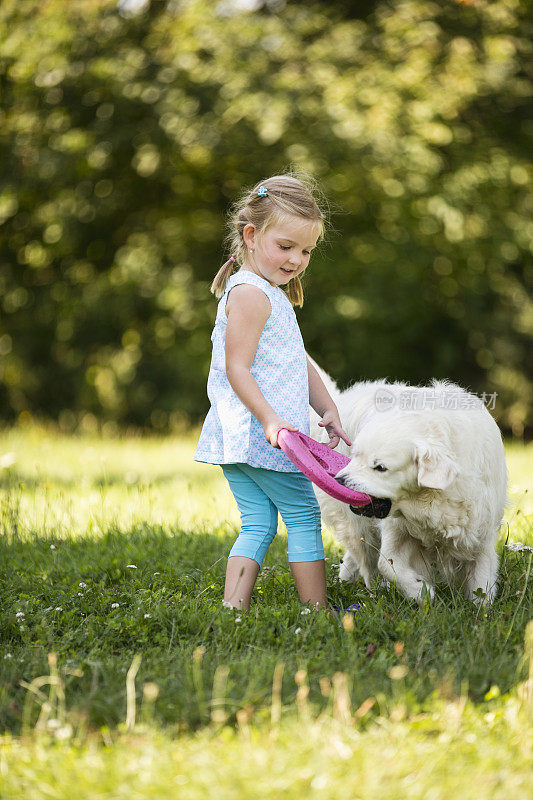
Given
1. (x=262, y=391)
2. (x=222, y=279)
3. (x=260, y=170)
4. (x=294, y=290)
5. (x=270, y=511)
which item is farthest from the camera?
(x=260, y=170)

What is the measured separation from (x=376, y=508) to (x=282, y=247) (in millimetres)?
1280

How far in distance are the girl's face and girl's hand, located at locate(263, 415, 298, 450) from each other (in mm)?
767

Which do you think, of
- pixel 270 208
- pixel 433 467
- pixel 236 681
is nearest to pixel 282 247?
pixel 270 208

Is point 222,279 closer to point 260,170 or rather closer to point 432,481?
point 432,481

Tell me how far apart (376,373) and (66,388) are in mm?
6209

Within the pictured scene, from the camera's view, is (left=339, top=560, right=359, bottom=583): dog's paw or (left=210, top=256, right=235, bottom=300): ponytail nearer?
(left=210, top=256, right=235, bottom=300): ponytail

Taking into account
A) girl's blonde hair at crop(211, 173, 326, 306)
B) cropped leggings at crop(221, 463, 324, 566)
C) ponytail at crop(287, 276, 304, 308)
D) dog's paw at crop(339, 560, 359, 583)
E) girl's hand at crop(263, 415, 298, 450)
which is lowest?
dog's paw at crop(339, 560, 359, 583)

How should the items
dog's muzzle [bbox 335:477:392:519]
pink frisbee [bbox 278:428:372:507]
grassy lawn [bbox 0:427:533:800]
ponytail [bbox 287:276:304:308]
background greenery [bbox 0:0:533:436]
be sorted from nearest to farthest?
grassy lawn [bbox 0:427:533:800] → pink frisbee [bbox 278:428:372:507] → dog's muzzle [bbox 335:477:392:519] → ponytail [bbox 287:276:304:308] → background greenery [bbox 0:0:533:436]

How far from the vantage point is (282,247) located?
3.83m

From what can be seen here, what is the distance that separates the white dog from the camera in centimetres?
348

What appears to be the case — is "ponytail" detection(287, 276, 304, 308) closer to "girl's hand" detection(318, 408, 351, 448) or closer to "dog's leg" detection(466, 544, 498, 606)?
"girl's hand" detection(318, 408, 351, 448)

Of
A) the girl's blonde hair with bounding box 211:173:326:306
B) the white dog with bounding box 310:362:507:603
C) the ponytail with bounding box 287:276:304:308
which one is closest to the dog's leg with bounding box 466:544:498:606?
the white dog with bounding box 310:362:507:603

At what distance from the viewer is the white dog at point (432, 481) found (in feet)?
11.4

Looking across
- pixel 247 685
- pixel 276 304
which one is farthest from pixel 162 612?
pixel 276 304
